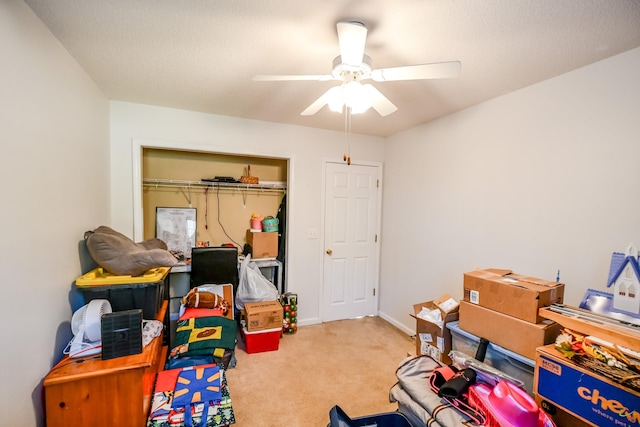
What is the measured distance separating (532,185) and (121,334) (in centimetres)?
287

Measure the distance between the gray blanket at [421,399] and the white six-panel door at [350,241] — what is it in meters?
1.90

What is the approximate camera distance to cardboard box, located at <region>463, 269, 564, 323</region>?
1585mm

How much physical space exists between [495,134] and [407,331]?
2.31m

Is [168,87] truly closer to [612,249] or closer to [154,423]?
[154,423]

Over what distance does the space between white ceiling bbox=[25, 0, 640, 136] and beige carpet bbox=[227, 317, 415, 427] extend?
2.43m

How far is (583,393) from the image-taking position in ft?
4.07

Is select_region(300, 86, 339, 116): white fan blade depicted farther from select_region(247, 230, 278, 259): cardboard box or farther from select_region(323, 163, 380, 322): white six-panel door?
select_region(247, 230, 278, 259): cardboard box

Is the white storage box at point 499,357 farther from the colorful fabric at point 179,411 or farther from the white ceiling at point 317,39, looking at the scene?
the white ceiling at point 317,39

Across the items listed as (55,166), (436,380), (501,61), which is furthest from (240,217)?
(501,61)

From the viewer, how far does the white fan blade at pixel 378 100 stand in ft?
5.32

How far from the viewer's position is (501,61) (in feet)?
5.80

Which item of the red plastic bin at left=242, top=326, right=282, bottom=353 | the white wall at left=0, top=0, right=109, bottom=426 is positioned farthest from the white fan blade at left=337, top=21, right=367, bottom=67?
the red plastic bin at left=242, top=326, right=282, bottom=353

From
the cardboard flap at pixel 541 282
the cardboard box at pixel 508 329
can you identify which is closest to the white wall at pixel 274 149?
the cardboard box at pixel 508 329

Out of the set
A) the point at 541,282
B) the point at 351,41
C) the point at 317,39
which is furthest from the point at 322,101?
the point at 541,282
